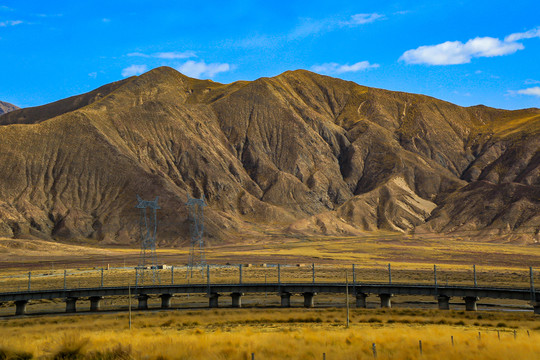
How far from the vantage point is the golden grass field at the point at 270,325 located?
2345cm

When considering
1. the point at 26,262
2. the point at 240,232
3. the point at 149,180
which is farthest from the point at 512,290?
the point at 149,180

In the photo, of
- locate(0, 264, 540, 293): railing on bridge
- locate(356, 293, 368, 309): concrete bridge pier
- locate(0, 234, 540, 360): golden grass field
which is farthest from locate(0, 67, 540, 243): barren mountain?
locate(356, 293, 368, 309): concrete bridge pier

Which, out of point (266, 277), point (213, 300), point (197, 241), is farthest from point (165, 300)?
point (197, 241)

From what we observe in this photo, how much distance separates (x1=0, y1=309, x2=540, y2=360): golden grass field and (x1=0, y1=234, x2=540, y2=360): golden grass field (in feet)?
0.21

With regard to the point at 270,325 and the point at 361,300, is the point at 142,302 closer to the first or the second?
the point at 361,300

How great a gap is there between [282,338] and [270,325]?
11.6 m

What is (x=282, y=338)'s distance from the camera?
2920cm

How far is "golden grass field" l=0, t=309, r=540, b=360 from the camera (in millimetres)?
22891

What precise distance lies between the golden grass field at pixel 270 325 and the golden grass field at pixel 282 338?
0.21 feet

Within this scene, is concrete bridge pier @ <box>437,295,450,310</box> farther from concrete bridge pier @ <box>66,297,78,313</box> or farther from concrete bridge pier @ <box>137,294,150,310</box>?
concrete bridge pier @ <box>66,297,78,313</box>

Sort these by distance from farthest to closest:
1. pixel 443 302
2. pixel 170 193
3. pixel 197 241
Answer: pixel 170 193, pixel 197 241, pixel 443 302

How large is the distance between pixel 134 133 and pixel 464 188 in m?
104

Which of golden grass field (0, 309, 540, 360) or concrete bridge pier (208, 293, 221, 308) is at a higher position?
golden grass field (0, 309, 540, 360)

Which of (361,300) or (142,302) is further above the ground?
(361,300)
